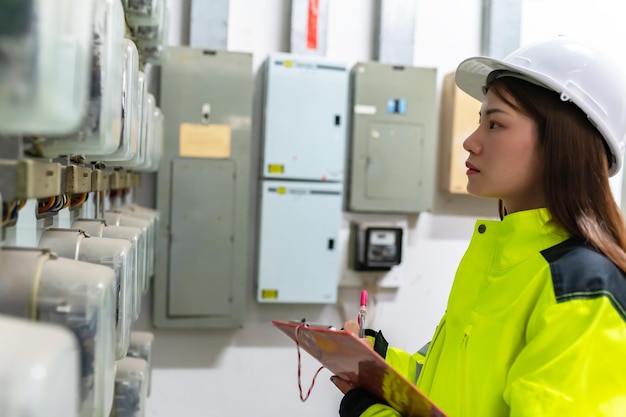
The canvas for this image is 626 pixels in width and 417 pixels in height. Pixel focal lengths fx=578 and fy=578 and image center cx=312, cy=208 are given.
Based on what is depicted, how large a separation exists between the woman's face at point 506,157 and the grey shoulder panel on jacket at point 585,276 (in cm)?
16

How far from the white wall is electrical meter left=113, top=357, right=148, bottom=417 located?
36.7 inches

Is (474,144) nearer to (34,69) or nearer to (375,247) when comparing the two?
(34,69)

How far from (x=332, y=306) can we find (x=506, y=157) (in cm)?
194

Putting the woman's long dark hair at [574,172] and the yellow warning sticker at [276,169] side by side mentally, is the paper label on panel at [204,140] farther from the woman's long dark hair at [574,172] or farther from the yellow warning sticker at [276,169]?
the woman's long dark hair at [574,172]

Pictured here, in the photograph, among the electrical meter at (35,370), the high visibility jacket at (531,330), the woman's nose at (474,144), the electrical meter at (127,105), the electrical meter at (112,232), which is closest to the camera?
the electrical meter at (35,370)

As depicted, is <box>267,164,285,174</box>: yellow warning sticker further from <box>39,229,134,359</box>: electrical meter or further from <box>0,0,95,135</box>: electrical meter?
<box>0,0,95,135</box>: electrical meter

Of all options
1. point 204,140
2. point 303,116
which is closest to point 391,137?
point 303,116

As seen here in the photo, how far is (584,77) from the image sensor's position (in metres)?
1.12

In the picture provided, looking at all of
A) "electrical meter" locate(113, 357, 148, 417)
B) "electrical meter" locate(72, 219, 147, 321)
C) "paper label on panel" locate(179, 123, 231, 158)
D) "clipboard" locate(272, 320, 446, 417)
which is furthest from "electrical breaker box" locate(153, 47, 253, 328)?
"clipboard" locate(272, 320, 446, 417)

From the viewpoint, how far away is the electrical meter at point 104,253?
1.02 m

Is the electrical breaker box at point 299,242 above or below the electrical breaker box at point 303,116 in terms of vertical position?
below

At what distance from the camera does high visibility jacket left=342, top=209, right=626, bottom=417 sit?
928 millimetres

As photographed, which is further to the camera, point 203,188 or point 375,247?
point 375,247

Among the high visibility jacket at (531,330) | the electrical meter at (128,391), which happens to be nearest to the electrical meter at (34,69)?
the high visibility jacket at (531,330)
